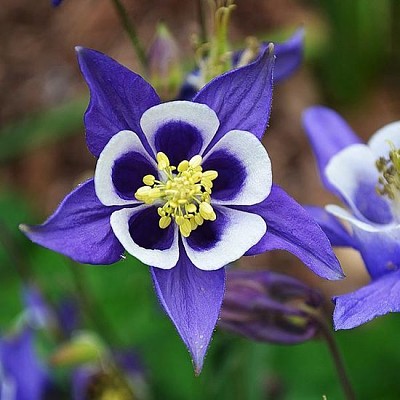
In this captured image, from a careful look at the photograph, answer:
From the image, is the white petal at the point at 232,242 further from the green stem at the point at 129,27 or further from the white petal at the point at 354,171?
the green stem at the point at 129,27

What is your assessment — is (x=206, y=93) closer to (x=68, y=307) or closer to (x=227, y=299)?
(x=227, y=299)

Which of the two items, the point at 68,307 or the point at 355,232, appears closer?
Answer: the point at 355,232

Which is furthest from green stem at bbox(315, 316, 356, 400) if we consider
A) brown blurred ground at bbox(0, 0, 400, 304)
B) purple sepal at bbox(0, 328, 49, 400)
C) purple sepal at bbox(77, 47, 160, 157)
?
brown blurred ground at bbox(0, 0, 400, 304)

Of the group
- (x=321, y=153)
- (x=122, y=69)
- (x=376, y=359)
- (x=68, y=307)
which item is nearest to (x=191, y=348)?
(x=122, y=69)

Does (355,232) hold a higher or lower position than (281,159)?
higher

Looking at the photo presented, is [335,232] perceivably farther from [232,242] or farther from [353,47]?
[353,47]

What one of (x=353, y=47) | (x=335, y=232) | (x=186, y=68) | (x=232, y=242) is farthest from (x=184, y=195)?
(x=353, y=47)

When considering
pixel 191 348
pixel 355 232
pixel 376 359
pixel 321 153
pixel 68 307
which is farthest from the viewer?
pixel 376 359
